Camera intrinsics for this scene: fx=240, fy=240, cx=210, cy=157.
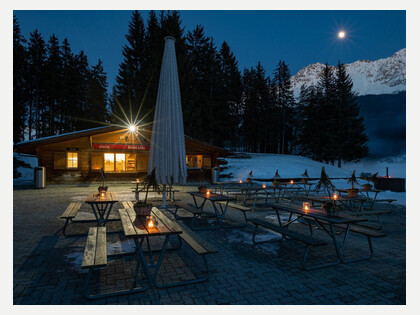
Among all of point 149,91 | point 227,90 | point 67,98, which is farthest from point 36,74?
point 227,90

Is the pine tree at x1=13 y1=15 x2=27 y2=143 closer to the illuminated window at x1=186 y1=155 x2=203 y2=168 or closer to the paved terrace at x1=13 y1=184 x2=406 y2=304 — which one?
the illuminated window at x1=186 y1=155 x2=203 y2=168

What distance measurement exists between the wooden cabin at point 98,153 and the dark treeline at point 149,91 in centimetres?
825

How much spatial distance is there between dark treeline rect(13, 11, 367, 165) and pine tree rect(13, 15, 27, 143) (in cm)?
13

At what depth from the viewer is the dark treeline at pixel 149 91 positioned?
2970 cm

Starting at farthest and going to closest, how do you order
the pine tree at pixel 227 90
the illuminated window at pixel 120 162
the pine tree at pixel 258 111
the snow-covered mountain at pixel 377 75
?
the snow-covered mountain at pixel 377 75 < the pine tree at pixel 258 111 < the pine tree at pixel 227 90 < the illuminated window at pixel 120 162

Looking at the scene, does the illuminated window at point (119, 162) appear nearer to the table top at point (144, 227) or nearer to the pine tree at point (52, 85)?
the table top at point (144, 227)

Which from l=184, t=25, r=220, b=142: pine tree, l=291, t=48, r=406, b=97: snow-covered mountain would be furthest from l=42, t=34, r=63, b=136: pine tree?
l=291, t=48, r=406, b=97: snow-covered mountain

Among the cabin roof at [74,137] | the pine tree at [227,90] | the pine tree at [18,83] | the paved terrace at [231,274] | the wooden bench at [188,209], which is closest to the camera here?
the paved terrace at [231,274]

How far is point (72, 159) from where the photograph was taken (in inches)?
706

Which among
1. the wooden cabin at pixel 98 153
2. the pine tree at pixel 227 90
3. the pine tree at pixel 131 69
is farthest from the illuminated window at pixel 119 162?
the pine tree at pixel 227 90

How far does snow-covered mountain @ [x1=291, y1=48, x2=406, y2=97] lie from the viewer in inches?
4749

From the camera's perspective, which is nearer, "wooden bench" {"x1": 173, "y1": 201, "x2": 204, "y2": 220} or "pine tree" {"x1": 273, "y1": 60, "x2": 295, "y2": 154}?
"wooden bench" {"x1": 173, "y1": 201, "x2": 204, "y2": 220}

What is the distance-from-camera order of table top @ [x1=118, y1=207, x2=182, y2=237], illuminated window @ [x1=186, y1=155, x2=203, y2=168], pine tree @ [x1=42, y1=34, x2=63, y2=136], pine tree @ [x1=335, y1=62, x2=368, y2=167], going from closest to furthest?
table top @ [x1=118, y1=207, x2=182, y2=237]
illuminated window @ [x1=186, y1=155, x2=203, y2=168]
pine tree @ [x1=42, y1=34, x2=63, y2=136]
pine tree @ [x1=335, y1=62, x2=368, y2=167]
